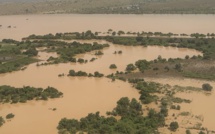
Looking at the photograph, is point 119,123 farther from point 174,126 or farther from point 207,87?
point 207,87

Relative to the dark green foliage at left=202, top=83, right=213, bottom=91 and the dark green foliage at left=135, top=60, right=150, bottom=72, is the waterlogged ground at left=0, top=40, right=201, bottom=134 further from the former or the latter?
the dark green foliage at left=202, top=83, right=213, bottom=91

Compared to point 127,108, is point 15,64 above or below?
above

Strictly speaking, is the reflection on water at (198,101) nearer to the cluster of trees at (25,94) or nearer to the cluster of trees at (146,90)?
the cluster of trees at (146,90)

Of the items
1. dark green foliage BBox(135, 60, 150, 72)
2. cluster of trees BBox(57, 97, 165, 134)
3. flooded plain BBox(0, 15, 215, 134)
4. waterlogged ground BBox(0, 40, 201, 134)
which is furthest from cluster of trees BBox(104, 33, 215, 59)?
cluster of trees BBox(57, 97, 165, 134)

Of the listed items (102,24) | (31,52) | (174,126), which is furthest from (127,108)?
(102,24)

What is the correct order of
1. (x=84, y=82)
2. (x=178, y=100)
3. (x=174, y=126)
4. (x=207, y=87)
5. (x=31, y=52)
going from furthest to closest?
(x=31, y=52)
(x=84, y=82)
(x=207, y=87)
(x=178, y=100)
(x=174, y=126)
